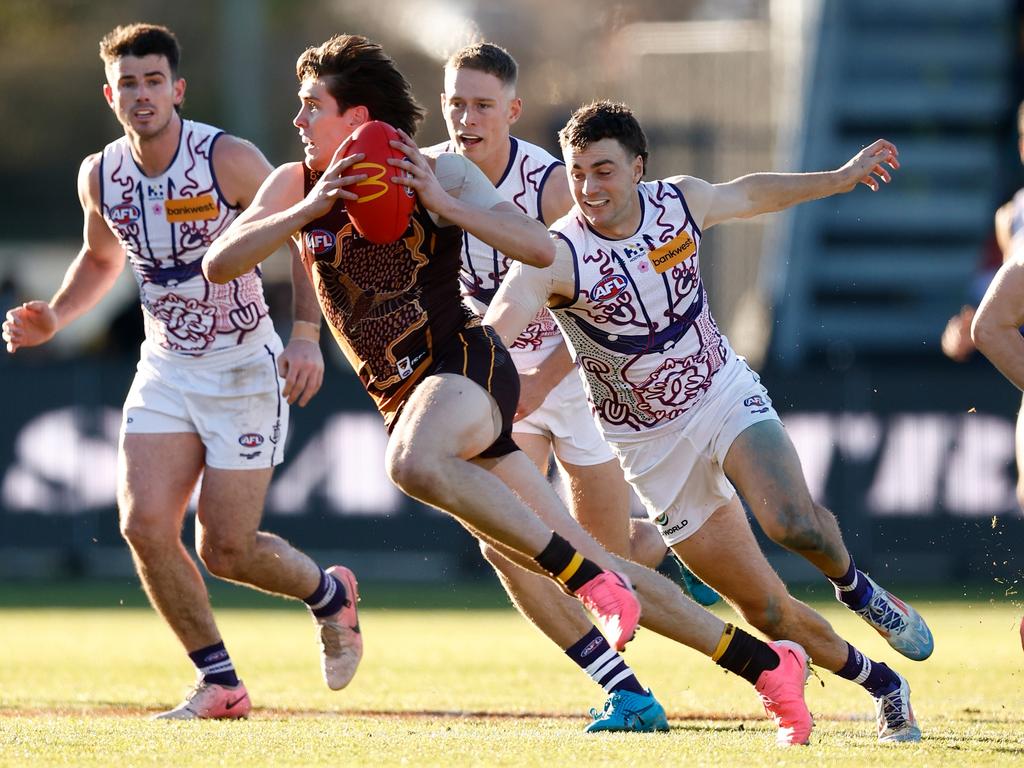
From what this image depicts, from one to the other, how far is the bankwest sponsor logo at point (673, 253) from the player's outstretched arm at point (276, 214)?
4.40ft

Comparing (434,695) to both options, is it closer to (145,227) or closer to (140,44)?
(145,227)

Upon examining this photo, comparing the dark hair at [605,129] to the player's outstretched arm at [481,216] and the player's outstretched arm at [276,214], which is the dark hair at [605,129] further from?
the player's outstretched arm at [276,214]

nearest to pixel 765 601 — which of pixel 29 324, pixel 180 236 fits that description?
pixel 180 236

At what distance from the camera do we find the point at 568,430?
833cm

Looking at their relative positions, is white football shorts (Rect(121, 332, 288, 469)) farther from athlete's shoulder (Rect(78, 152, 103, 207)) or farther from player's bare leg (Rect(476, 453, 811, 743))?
player's bare leg (Rect(476, 453, 811, 743))

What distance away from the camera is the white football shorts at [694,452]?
23.9ft

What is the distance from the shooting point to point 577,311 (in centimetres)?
728

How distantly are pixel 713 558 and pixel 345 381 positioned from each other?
25.8ft

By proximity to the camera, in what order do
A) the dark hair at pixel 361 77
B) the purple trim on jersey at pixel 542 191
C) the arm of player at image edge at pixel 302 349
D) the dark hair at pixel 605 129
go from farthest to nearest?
1. the purple trim on jersey at pixel 542 191
2. the arm of player at image edge at pixel 302 349
3. the dark hair at pixel 605 129
4. the dark hair at pixel 361 77

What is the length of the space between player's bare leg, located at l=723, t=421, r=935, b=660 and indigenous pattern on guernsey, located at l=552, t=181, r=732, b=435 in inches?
13.5

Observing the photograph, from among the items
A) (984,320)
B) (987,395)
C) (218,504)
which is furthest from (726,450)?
(987,395)

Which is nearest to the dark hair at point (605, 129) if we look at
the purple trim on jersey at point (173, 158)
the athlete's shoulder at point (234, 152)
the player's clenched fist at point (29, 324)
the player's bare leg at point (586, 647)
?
the player's bare leg at point (586, 647)

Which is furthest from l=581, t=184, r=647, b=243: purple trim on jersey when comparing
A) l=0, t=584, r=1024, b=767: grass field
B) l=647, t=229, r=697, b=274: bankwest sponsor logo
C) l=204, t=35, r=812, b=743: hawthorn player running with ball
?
l=0, t=584, r=1024, b=767: grass field

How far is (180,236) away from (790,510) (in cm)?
293
